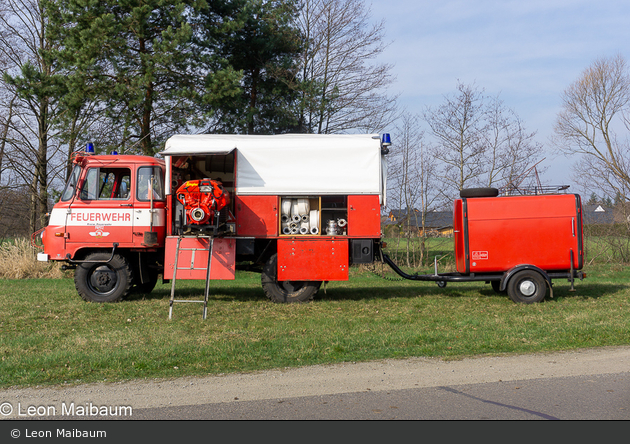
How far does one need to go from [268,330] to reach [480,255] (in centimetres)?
508

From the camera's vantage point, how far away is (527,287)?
10.7 metres

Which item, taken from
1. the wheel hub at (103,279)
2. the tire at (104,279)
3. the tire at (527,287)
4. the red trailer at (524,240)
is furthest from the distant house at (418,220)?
the wheel hub at (103,279)

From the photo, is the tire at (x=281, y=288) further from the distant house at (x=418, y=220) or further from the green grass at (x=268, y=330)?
the distant house at (x=418, y=220)

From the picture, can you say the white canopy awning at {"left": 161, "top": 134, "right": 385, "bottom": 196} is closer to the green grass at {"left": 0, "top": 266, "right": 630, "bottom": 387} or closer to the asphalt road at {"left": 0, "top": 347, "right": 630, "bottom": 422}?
the green grass at {"left": 0, "top": 266, "right": 630, "bottom": 387}

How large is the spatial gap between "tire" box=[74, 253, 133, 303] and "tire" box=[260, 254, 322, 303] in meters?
2.88

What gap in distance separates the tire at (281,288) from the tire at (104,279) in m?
2.88

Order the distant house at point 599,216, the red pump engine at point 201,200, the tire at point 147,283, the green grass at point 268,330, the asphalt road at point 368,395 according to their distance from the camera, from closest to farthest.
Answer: the asphalt road at point 368,395, the green grass at point 268,330, the red pump engine at point 201,200, the tire at point 147,283, the distant house at point 599,216

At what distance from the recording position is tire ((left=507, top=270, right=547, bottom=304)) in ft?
34.9

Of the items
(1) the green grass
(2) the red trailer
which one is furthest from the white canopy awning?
(1) the green grass

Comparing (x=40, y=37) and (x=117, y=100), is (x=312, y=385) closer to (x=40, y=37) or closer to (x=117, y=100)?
(x=117, y=100)

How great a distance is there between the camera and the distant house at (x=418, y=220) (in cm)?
2041

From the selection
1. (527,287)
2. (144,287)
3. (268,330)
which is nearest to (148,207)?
(144,287)

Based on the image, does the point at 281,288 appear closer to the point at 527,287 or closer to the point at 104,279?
the point at 104,279

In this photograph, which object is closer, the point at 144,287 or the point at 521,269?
the point at 521,269
